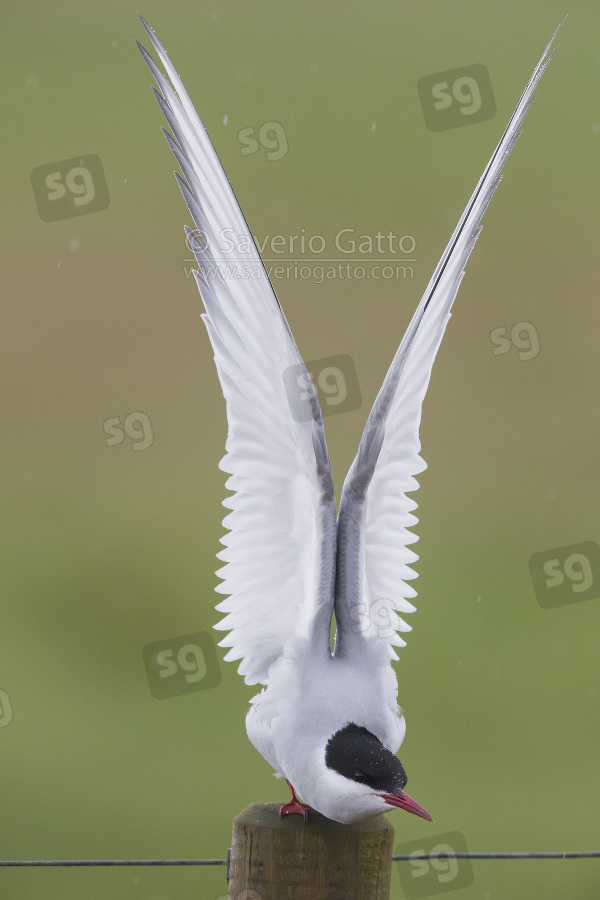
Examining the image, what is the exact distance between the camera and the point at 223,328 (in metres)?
1.12

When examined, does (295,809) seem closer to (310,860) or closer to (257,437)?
(310,860)

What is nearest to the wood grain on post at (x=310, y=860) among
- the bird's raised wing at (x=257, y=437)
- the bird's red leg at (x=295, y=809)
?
the bird's red leg at (x=295, y=809)

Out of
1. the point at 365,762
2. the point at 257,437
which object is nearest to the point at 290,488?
the point at 257,437

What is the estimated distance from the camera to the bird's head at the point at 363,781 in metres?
0.89

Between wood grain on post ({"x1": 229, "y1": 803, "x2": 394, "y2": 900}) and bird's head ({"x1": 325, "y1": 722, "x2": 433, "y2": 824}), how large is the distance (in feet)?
0.11

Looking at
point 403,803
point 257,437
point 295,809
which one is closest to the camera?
point 403,803

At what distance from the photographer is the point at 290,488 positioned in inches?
43.8

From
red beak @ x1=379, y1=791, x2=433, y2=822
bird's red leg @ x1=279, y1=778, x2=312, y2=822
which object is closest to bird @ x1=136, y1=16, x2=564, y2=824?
bird's red leg @ x1=279, y1=778, x2=312, y2=822

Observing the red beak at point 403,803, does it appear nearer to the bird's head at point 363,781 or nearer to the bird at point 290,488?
the bird's head at point 363,781

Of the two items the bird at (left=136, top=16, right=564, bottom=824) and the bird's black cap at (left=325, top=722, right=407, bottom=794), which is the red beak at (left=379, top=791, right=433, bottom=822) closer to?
the bird's black cap at (left=325, top=722, right=407, bottom=794)

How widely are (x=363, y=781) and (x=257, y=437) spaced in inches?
16.9

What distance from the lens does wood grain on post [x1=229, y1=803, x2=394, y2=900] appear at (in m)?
0.92

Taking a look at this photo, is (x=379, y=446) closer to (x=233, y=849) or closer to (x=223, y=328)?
(x=223, y=328)

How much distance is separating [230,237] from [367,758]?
0.62 metres
